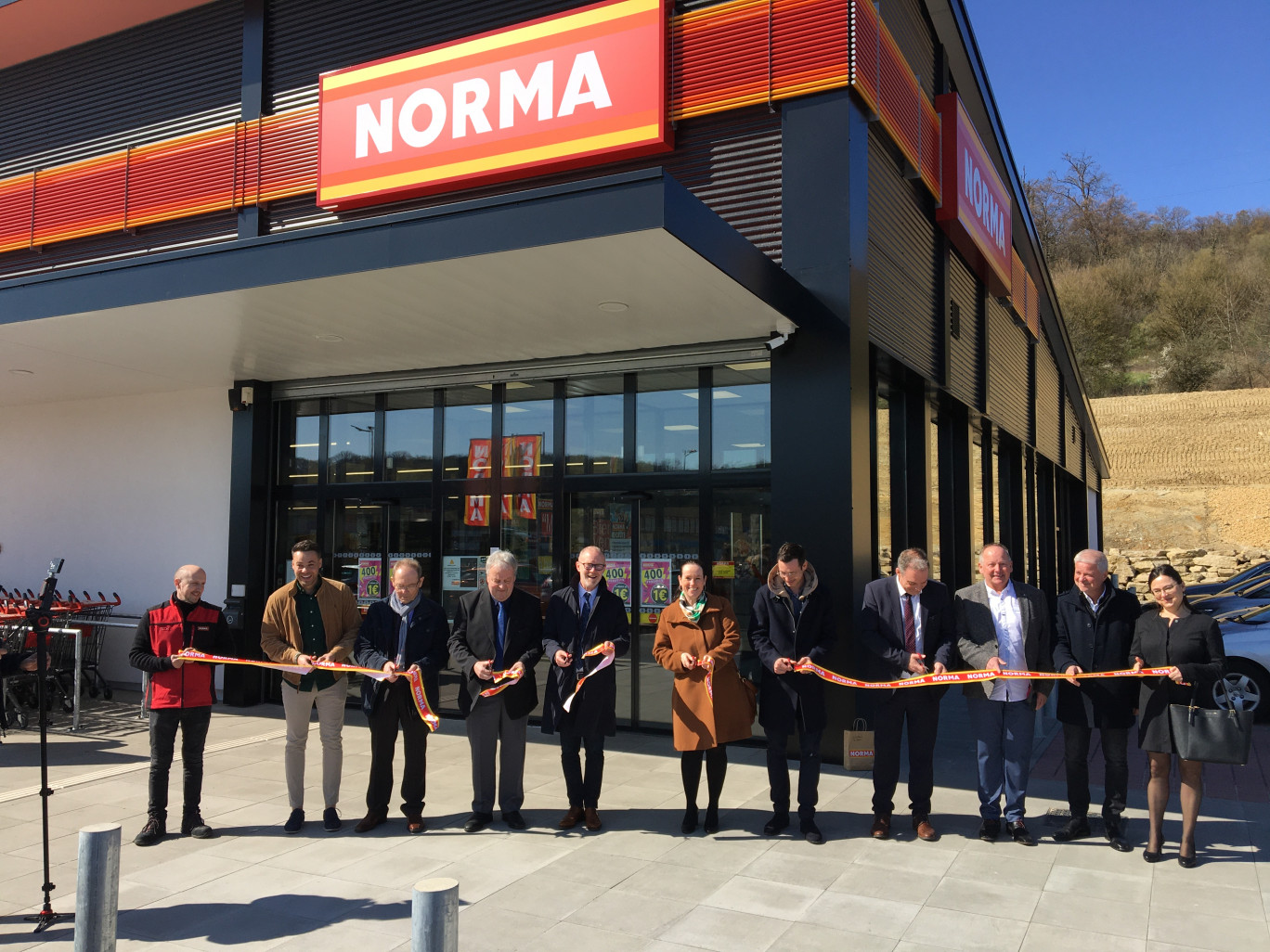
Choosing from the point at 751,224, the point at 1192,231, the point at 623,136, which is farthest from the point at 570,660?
the point at 1192,231

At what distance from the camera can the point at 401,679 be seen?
243 inches

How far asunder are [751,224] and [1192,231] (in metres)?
78.9

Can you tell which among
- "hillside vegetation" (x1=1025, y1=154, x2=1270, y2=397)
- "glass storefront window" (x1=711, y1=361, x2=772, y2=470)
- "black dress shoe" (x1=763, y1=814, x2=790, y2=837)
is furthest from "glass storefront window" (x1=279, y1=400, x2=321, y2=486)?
"hillside vegetation" (x1=1025, y1=154, x2=1270, y2=397)

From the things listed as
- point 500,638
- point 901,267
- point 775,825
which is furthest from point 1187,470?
point 500,638

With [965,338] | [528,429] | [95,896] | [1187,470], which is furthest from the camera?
[1187,470]

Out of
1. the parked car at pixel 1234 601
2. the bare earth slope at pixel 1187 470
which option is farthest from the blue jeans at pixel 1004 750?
the bare earth slope at pixel 1187 470

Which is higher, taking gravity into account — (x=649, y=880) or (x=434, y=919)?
(x=434, y=919)

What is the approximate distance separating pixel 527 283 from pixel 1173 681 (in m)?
4.92

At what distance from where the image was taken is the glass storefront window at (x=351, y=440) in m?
11.1

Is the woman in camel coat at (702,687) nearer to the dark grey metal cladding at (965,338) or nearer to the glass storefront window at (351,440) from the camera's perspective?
the glass storefront window at (351,440)

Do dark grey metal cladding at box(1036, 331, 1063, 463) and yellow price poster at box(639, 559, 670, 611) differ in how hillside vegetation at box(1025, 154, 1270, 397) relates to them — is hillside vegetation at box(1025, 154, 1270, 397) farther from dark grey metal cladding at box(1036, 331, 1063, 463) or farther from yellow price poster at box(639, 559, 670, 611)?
yellow price poster at box(639, 559, 670, 611)

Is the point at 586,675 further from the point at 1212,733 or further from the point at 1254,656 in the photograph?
the point at 1254,656

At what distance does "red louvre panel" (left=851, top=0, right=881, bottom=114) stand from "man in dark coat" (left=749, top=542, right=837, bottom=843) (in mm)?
4607

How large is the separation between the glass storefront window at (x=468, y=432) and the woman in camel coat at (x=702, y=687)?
4.60 metres
